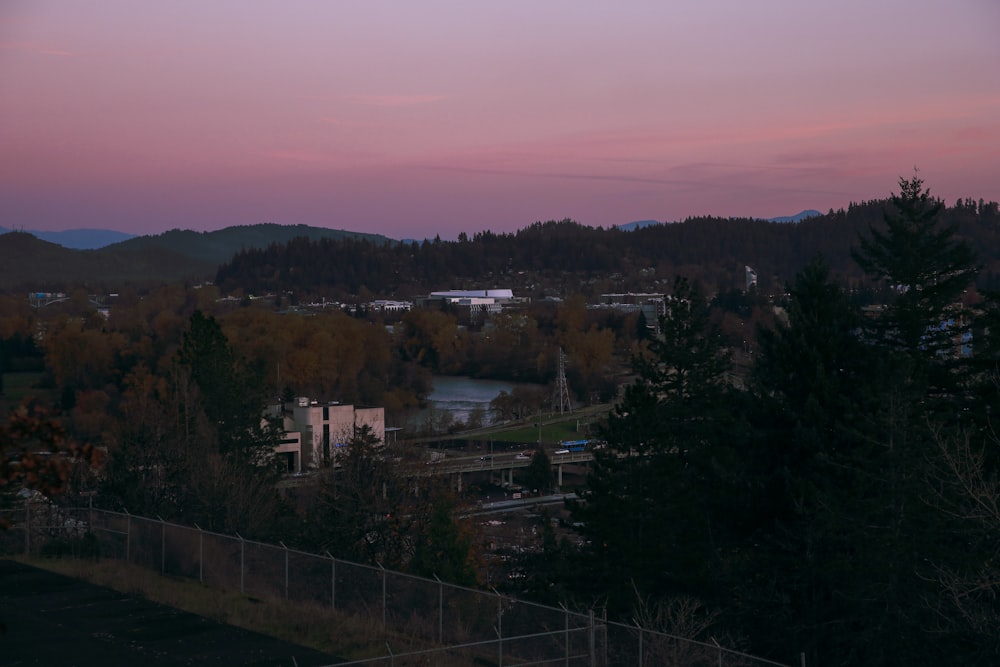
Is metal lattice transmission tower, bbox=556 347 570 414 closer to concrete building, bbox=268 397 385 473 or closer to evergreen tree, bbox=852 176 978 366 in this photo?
concrete building, bbox=268 397 385 473

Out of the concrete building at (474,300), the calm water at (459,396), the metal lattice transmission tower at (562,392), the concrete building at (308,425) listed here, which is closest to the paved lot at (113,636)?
the concrete building at (308,425)

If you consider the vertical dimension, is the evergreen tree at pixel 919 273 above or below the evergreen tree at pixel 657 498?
above

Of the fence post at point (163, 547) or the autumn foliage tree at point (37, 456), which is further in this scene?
the fence post at point (163, 547)

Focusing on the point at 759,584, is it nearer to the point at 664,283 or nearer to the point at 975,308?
the point at 975,308

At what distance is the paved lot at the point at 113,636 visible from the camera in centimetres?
1223

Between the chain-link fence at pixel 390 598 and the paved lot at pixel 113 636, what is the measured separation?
3.45 feet

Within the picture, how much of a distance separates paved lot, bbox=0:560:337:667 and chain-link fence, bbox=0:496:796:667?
105 centimetres

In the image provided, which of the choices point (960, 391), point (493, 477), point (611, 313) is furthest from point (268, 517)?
point (611, 313)

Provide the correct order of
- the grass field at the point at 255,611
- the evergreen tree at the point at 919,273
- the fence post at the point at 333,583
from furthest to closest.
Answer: the evergreen tree at the point at 919,273 → the fence post at the point at 333,583 → the grass field at the point at 255,611

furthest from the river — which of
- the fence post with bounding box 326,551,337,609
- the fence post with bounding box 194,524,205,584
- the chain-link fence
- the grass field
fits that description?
the fence post with bounding box 326,551,337,609

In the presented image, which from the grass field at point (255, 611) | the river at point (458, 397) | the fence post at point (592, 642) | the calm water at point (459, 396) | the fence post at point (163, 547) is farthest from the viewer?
the calm water at point (459, 396)

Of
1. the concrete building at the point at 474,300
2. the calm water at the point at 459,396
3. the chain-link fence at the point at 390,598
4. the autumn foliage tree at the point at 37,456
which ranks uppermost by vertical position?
the autumn foliage tree at the point at 37,456

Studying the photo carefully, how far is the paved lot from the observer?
12234mm

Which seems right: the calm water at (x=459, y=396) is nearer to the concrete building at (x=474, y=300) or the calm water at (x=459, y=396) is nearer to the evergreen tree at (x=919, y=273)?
the concrete building at (x=474, y=300)
